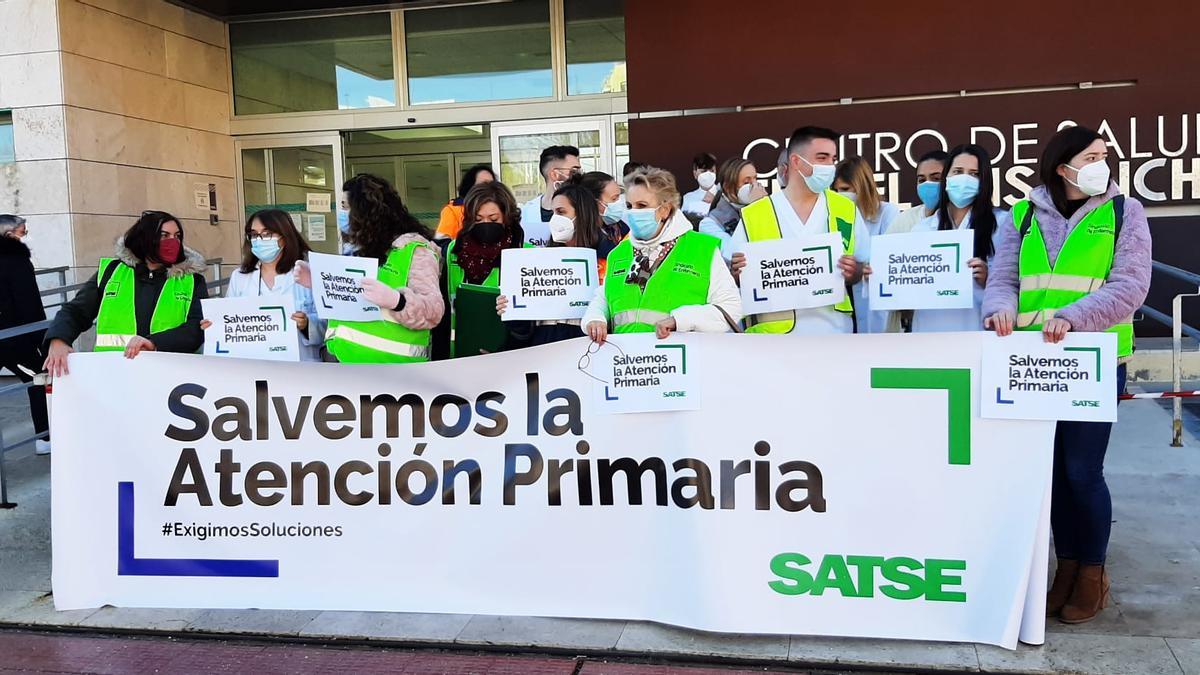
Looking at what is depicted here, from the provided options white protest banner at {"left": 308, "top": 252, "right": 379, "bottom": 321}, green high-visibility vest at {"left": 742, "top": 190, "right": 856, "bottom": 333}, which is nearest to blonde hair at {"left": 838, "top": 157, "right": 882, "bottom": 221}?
green high-visibility vest at {"left": 742, "top": 190, "right": 856, "bottom": 333}

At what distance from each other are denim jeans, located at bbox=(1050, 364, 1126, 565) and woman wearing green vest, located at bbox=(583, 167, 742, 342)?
132 centimetres

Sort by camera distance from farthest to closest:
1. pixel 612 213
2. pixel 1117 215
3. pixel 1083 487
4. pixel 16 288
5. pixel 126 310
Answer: pixel 16 288 < pixel 612 213 < pixel 126 310 < pixel 1083 487 < pixel 1117 215

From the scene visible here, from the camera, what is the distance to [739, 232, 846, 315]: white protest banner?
397 centimetres

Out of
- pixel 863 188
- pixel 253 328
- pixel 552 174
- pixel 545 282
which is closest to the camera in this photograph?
pixel 545 282

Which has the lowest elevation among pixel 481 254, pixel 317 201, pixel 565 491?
pixel 565 491

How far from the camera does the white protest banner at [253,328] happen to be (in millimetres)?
4488

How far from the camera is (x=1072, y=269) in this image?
367cm

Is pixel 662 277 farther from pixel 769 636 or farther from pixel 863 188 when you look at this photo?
pixel 863 188

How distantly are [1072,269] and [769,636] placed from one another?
1.75m

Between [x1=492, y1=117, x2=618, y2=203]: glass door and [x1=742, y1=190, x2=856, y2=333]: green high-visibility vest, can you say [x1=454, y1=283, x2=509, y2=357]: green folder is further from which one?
[x1=492, y1=117, x2=618, y2=203]: glass door

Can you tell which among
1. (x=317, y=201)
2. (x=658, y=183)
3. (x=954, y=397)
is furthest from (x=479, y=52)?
(x=954, y=397)

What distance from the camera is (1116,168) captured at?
914cm

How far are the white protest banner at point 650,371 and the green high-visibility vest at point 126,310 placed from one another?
7.60 feet

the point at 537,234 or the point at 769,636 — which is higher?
the point at 537,234
